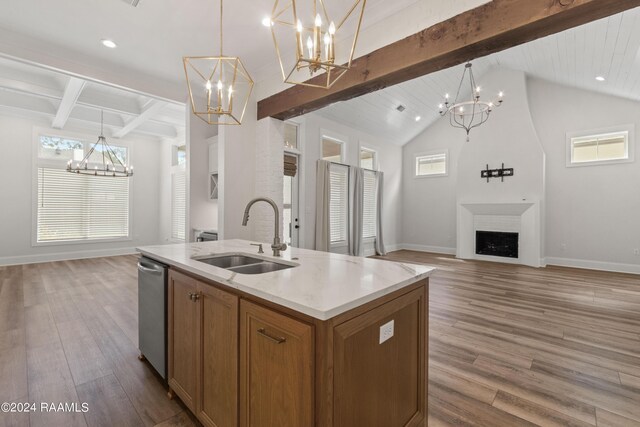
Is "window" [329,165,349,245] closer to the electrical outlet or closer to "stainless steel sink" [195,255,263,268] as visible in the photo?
"stainless steel sink" [195,255,263,268]

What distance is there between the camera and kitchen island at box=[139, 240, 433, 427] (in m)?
1.04

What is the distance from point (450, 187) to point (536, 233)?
7.75ft

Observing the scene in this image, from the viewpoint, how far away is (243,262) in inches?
87.1

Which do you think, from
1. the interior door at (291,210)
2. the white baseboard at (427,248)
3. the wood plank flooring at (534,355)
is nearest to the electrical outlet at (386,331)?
the wood plank flooring at (534,355)

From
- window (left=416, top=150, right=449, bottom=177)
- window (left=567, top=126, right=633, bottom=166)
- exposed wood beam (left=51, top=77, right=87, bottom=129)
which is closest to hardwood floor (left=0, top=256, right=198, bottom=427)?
exposed wood beam (left=51, top=77, right=87, bottom=129)

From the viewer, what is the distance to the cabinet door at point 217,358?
135 cm

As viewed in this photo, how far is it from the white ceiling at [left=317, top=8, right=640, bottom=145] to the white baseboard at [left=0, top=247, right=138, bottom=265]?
20.6 feet

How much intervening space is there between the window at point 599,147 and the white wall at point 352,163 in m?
4.00

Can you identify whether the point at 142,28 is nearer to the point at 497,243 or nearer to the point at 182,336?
the point at 182,336

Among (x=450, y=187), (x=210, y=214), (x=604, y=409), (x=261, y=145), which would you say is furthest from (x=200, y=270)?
(x=450, y=187)

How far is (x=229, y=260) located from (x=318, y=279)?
106 cm

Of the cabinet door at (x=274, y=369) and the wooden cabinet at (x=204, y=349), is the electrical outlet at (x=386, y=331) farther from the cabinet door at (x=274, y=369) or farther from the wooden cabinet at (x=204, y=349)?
the wooden cabinet at (x=204, y=349)

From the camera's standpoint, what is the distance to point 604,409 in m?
1.83

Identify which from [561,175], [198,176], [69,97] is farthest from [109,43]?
[561,175]
